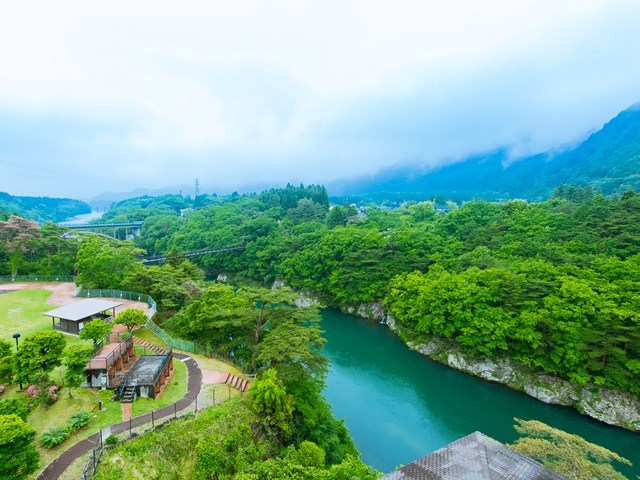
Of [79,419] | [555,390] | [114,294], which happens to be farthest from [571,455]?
[114,294]

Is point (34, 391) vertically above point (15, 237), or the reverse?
point (15, 237)

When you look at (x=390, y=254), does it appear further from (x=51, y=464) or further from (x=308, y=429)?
(x=51, y=464)

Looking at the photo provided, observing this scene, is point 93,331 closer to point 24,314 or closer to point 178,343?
point 178,343

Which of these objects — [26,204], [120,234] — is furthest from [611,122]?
[26,204]

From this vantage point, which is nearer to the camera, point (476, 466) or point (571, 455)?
point (476, 466)

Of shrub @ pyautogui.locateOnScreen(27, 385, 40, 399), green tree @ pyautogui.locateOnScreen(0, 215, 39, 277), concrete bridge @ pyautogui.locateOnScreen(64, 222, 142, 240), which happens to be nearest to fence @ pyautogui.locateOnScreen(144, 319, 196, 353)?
shrub @ pyautogui.locateOnScreen(27, 385, 40, 399)

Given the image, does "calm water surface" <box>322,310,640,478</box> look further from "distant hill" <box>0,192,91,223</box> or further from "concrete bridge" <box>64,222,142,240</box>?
"distant hill" <box>0,192,91,223</box>
